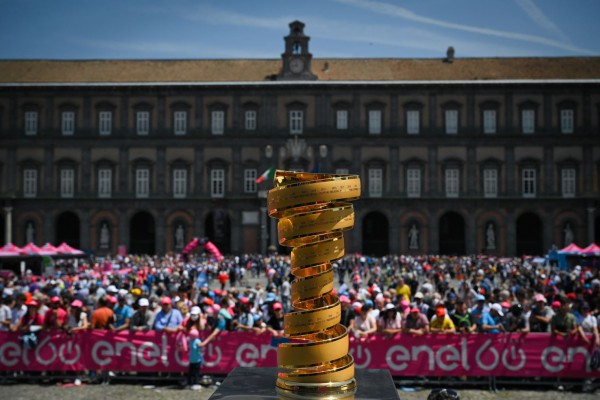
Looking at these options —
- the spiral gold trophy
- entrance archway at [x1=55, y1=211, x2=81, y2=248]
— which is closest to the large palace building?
entrance archway at [x1=55, y1=211, x2=81, y2=248]

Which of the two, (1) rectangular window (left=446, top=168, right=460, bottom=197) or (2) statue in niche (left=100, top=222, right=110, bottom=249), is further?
(2) statue in niche (left=100, top=222, right=110, bottom=249)

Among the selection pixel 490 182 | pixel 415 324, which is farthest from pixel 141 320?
pixel 490 182

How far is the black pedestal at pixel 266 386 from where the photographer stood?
476cm

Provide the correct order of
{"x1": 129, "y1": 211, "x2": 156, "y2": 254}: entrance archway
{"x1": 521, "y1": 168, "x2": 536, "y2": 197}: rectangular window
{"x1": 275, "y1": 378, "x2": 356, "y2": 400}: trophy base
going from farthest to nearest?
{"x1": 129, "y1": 211, "x2": 156, "y2": 254}: entrance archway → {"x1": 521, "y1": 168, "x2": 536, "y2": 197}: rectangular window → {"x1": 275, "y1": 378, "x2": 356, "y2": 400}: trophy base

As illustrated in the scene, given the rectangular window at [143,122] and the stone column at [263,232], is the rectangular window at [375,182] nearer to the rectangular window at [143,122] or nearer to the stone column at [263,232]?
the stone column at [263,232]

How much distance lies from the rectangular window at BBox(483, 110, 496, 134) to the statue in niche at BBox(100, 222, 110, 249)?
27759mm

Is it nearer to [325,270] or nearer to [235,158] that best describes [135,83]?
[235,158]

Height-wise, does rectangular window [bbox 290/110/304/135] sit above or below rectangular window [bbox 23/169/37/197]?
above

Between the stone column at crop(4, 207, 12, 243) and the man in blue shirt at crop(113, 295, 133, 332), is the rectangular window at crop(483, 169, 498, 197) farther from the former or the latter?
the man in blue shirt at crop(113, 295, 133, 332)

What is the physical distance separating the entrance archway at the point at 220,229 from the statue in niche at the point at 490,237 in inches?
717

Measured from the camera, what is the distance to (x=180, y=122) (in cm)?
5141

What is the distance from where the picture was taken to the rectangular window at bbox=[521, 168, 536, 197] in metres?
50.2

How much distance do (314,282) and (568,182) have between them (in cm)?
4915

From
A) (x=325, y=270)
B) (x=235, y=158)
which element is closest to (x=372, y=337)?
(x=325, y=270)
